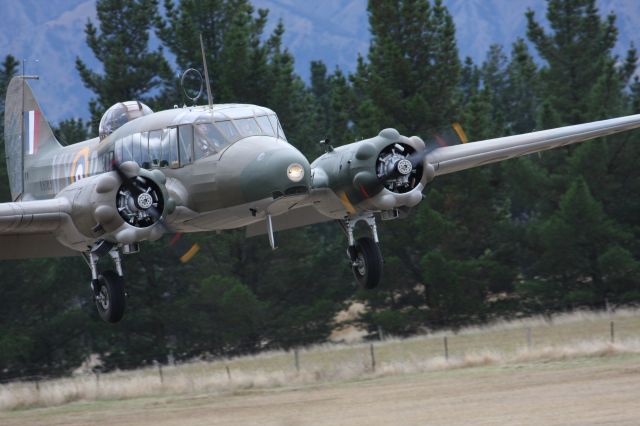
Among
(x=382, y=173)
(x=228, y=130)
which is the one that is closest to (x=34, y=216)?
(x=228, y=130)

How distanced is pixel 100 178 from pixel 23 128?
9.52 m

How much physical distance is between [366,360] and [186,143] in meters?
19.8

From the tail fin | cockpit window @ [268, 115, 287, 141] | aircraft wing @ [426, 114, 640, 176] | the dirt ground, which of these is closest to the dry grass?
the dirt ground

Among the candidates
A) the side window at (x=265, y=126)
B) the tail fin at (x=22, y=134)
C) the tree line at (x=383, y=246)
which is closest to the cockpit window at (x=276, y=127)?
the side window at (x=265, y=126)

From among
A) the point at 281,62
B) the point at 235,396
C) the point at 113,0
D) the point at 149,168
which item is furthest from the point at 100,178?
the point at 113,0

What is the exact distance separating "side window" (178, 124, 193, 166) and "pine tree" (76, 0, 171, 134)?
34.2 meters

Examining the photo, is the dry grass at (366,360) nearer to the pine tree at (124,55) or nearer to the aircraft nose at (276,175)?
the aircraft nose at (276,175)

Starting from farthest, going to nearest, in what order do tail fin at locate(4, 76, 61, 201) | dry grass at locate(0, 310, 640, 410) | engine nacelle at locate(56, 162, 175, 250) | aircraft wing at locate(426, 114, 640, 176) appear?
dry grass at locate(0, 310, 640, 410), tail fin at locate(4, 76, 61, 201), aircraft wing at locate(426, 114, 640, 176), engine nacelle at locate(56, 162, 175, 250)

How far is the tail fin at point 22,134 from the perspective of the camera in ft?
Answer: 101

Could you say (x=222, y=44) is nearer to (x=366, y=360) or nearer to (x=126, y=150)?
(x=366, y=360)

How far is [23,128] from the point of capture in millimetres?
31328

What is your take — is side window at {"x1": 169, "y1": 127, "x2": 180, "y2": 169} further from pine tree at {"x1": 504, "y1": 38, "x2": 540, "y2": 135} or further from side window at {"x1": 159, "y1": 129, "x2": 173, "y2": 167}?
pine tree at {"x1": 504, "y1": 38, "x2": 540, "y2": 135}

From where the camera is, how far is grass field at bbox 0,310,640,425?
89.4 ft

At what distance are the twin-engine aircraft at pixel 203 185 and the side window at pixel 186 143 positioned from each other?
22mm
